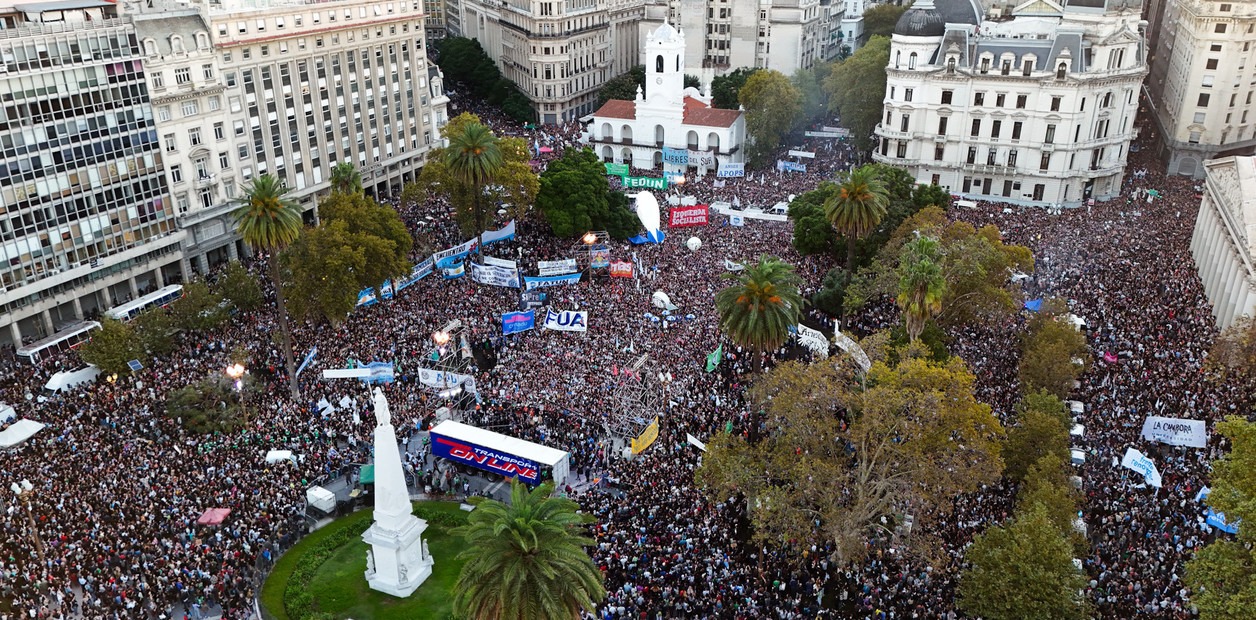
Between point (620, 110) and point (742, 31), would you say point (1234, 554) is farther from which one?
point (742, 31)

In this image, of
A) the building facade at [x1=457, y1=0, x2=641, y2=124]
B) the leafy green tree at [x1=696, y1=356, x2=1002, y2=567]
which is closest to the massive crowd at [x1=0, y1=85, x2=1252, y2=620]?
the leafy green tree at [x1=696, y1=356, x2=1002, y2=567]

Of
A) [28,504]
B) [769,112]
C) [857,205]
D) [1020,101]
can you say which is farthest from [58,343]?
[1020,101]

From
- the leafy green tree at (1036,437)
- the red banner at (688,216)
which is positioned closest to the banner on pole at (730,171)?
the red banner at (688,216)

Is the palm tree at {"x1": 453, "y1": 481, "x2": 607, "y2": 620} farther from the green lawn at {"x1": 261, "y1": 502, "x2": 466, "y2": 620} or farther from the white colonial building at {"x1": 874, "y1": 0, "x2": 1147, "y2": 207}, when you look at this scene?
the white colonial building at {"x1": 874, "y1": 0, "x2": 1147, "y2": 207}

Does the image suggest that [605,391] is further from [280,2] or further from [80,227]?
[280,2]

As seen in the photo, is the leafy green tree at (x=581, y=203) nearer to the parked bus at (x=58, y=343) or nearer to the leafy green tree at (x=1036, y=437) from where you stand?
the parked bus at (x=58, y=343)

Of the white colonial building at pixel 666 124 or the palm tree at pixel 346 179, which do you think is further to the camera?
the white colonial building at pixel 666 124

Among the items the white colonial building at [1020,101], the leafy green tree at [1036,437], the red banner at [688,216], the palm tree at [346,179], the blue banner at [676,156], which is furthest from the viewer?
the blue banner at [676,156]
